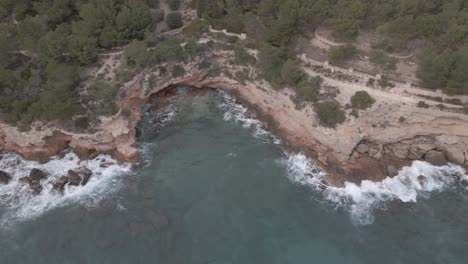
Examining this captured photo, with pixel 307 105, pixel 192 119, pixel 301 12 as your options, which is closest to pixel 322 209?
pixel 307 105

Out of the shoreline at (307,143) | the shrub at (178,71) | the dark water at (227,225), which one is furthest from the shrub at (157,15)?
the dark water at (227,225)

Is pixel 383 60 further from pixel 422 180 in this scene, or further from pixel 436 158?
pixel 422 180

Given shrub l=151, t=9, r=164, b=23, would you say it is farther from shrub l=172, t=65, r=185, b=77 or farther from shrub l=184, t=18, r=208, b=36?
shrub l=172, t=65, r=185, b=77

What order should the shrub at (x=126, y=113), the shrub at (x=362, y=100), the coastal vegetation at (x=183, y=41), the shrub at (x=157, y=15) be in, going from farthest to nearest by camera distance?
the shrub at (x=157, y=15) < the shrub at (x=126, y=113) < the coastal vegetation at (x=183, y=41) < the shrub at (x=362, y=100)

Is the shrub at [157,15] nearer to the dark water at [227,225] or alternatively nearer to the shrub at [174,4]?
the shrub at [174,4]

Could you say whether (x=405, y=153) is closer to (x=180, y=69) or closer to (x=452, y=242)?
(x=452, y=242)

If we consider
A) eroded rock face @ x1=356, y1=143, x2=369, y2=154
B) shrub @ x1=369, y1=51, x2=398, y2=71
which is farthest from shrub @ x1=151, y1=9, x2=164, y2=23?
eroded rock face @ x1=356, y1=143, x2=369, y2=154
